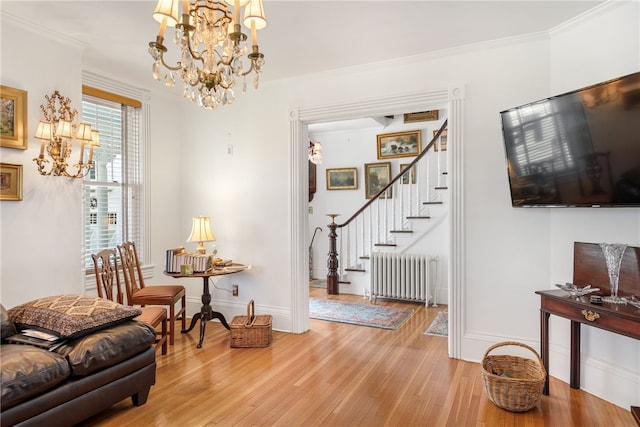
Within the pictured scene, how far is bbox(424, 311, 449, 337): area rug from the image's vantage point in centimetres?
406

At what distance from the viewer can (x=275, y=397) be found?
2.65m

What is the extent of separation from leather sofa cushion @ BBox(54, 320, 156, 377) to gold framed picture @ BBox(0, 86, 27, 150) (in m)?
1.65

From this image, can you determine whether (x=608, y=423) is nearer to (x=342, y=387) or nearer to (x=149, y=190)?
(x=342, y=387)

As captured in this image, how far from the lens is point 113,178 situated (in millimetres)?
4117

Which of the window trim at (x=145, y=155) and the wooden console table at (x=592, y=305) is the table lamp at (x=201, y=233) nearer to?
the window trim at (x=145, y=155)

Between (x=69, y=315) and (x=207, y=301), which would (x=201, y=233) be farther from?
(x=69, y=315)

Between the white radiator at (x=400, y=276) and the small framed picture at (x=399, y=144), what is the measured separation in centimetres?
193

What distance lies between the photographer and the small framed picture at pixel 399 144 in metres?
6.37

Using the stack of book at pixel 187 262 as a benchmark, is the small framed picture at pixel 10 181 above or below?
above

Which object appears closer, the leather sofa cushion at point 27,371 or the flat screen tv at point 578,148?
the leather sofa cushion at point 27,371

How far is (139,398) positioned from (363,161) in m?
5.34

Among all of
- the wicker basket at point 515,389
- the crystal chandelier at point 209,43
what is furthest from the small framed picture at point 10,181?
the wicker basket at point 515,389

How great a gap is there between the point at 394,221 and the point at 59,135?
14.3 ft

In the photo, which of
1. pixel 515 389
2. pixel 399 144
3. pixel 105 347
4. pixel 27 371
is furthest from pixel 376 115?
pixel 27 371
